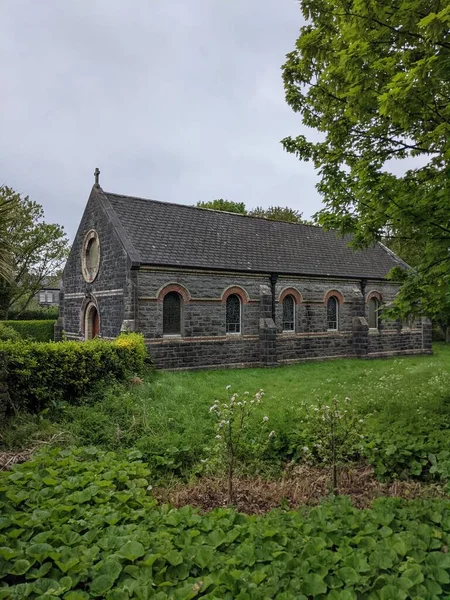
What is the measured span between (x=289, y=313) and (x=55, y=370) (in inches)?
497

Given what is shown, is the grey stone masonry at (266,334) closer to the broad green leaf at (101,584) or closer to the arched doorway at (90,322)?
the arched doorway at (90,322)

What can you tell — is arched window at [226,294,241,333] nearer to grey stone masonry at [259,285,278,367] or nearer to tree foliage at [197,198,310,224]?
grey stone masonry at [259,285,278,367]

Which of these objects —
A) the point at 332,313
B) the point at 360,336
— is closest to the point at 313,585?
the point at 360,336

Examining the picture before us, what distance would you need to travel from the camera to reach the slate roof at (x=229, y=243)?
675 inches

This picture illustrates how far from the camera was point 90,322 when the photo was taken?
19.1 meters

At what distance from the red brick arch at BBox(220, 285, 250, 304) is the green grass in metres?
6.26

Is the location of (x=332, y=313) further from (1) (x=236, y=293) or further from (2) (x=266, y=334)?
(1) (x=236, y=293)

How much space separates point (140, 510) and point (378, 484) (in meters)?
3.18

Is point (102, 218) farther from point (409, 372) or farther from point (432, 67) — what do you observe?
point (432, 67)

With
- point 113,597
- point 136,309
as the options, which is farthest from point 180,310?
point 113,597

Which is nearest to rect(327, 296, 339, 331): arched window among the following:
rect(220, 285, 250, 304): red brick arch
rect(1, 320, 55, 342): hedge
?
rect(220, 285, 250, 304): red brick arch

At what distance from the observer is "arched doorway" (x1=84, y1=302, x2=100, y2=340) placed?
18891 millimetres

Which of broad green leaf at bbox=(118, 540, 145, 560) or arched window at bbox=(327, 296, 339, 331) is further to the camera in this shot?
arched window at bbox=(327, 296, 339, 331)

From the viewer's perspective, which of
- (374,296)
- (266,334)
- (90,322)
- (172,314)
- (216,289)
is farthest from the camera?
(374,296)
